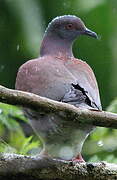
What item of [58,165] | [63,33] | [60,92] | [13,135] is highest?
[63,33]

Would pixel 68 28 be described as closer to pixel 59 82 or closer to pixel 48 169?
pixel 59 82

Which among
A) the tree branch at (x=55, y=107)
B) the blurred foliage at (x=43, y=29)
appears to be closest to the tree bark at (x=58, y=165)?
the tree branch at (x=55, y=107)

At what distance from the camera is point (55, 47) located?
6.20 meters

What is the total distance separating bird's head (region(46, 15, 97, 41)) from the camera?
617 cm

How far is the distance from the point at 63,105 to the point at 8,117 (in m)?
2.21

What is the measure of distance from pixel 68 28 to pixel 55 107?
256 cm

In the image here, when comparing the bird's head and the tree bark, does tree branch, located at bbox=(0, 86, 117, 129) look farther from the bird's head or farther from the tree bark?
the bird's head

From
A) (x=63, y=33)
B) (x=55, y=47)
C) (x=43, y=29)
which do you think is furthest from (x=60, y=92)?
A: (x=43, y=29)

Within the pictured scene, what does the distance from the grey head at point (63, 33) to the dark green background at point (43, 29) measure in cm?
320

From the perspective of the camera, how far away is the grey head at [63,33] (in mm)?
6180

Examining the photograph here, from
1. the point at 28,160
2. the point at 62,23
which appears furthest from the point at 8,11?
the point at 28,160

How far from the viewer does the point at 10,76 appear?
969cm

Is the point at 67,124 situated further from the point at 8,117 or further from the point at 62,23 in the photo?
the point at 62,23

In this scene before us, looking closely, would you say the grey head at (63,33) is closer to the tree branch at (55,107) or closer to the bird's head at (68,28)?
the bird's head at (68,28)
